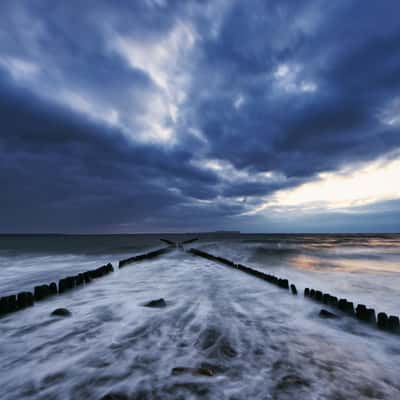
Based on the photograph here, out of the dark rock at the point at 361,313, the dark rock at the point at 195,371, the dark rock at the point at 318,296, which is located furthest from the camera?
the dark rock at the point at 318,296

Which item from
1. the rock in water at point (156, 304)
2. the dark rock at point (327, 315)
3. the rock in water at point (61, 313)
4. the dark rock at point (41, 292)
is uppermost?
the dark rock at point (41, 292)

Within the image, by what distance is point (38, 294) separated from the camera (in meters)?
8.05

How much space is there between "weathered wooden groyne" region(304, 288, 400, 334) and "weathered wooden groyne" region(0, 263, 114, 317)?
9.52 metres

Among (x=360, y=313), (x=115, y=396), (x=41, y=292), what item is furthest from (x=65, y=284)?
(x=360, y=313)

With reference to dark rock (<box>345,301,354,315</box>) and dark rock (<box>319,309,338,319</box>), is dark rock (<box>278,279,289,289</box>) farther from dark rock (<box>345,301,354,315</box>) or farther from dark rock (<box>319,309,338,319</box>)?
dark rock (<box>319,309,338,319</box>)

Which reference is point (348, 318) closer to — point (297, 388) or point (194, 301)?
point (297, 388)

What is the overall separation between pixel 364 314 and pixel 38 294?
1029 cm

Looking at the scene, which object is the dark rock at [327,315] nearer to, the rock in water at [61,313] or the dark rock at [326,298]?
the dark rock at [326,298]

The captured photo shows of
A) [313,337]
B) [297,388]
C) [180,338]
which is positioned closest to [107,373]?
[180,338]

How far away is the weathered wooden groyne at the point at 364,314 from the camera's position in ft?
17.6

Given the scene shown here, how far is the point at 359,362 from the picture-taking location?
4027mm

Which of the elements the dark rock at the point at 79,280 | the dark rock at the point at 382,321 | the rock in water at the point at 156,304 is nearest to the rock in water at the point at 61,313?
the rock in water at the point at 156,304

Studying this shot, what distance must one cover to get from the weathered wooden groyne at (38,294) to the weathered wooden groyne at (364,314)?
9517 mm

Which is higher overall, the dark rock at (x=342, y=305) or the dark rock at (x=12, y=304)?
the dark rock at (x=12, y=304)
